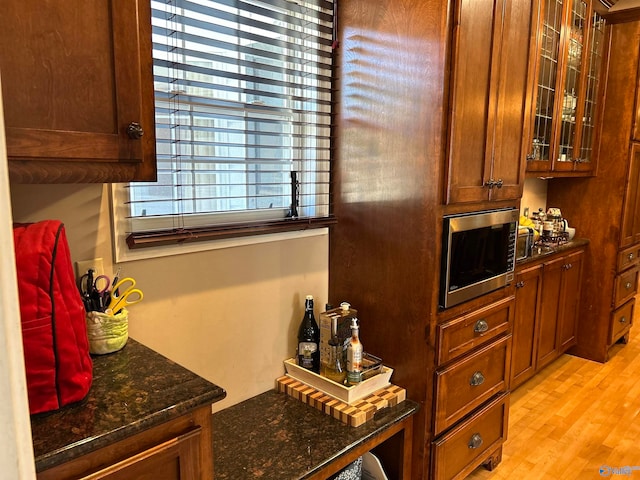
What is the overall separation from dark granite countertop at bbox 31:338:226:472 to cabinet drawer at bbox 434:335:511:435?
1096 mm

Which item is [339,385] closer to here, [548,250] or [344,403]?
[344,403]

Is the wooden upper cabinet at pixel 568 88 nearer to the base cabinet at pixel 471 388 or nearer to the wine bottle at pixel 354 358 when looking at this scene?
the base cabinet at pixel 471 388

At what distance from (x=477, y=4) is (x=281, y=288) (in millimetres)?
1300

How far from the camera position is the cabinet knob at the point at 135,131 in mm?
1051

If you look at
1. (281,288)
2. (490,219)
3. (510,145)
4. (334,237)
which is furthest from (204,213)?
(510,145)

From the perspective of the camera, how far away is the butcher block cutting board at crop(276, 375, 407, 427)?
170 cm

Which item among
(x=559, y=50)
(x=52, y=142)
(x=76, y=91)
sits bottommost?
(x=52, y=142)

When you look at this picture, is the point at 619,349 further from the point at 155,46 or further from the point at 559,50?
the point at 155,46

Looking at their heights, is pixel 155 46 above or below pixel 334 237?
above

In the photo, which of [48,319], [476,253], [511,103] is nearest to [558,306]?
[476,253]

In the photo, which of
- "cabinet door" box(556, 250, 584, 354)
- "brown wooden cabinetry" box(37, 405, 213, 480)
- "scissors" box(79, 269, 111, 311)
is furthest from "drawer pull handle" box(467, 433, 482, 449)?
"scissors" box(79, 269, 111, 311)

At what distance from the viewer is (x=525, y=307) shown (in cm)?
283

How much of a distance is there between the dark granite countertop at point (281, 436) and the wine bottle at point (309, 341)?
16 centimetres

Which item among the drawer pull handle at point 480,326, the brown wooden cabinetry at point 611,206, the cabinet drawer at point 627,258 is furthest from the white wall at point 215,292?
the cabinet drawer at point 627,258
